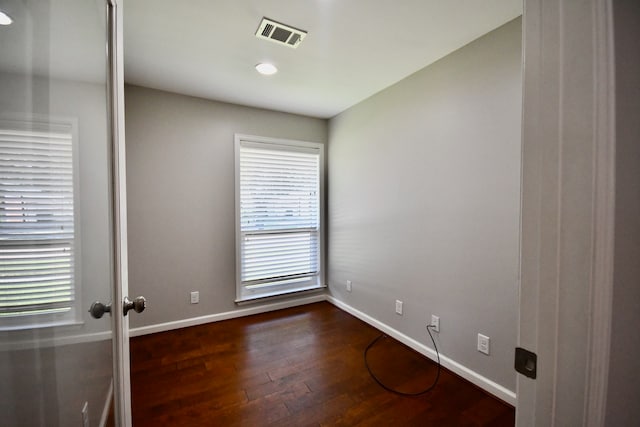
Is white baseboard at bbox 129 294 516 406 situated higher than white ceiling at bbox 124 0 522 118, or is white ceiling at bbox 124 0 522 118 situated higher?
white ceiling at bbox 124 0 522 118

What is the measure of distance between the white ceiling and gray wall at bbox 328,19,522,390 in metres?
0.23

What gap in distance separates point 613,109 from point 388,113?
2.27 m

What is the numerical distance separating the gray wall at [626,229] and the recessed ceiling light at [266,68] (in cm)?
213

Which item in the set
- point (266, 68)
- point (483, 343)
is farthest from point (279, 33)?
point (483, 343)

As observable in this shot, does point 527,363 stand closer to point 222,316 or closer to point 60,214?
point 60,214

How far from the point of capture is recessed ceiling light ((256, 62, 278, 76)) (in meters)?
2.16

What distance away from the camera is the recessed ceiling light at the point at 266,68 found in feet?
7.09

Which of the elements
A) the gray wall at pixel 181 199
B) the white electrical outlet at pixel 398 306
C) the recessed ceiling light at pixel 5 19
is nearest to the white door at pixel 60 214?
the recessed ceiling light at pixel 5 19

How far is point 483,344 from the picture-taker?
1.83 metres

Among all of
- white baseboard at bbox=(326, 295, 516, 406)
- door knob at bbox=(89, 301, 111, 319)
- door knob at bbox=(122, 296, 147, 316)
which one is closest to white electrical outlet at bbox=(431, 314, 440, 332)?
white baseboard at bbox=(326, 295, 516, 406)

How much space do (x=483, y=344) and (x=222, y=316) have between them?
8.29 ft

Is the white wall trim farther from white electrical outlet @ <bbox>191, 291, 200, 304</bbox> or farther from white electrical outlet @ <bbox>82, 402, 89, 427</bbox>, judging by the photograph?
white electrical outlet @ <bbox>191, 291, 200, 304</bbox>

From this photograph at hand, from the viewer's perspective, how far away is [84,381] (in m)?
0.67

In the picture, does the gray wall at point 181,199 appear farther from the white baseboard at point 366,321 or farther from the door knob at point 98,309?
the door knob at point 98,309
